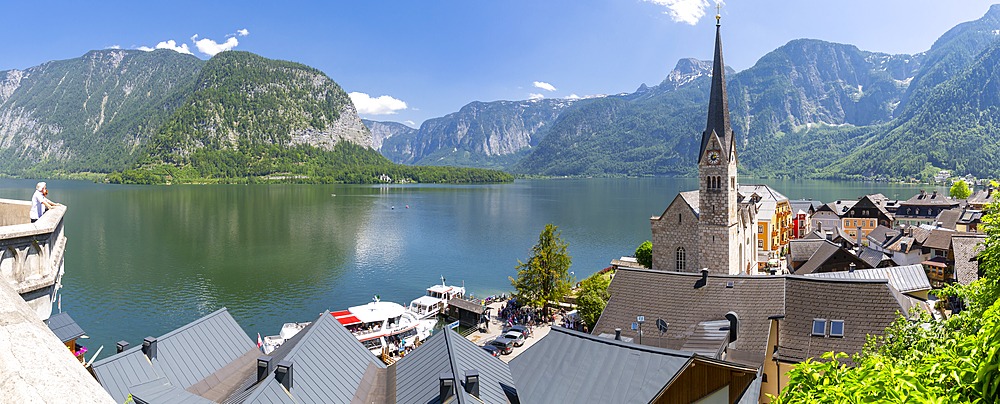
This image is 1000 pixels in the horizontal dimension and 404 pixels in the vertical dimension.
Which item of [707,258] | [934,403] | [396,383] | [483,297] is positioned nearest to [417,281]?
[483,297]

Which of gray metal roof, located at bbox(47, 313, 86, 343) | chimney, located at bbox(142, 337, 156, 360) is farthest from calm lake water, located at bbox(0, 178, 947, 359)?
chimney, located at bbox(142, 337, 156, 360)

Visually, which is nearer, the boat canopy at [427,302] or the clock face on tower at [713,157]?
the clock face on tower at [713,157]

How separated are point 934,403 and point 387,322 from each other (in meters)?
30.0

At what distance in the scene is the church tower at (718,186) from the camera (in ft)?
97.0

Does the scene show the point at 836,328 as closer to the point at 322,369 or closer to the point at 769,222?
the point at 322,369

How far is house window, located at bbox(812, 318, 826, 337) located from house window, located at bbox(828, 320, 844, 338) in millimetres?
81

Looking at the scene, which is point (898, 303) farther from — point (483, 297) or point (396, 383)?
point (483, 297)

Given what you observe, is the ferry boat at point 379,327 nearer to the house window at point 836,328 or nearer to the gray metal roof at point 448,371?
the gray metal roof at point 448,371

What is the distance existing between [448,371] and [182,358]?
24.0ft

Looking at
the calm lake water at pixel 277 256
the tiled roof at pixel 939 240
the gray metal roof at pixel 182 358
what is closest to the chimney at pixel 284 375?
the gray metal roof at pixel 182 358

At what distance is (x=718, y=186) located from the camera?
98.1 ft

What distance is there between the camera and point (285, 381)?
9.37m

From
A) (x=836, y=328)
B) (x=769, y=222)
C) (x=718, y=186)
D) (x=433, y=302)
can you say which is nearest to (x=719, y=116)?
(x=718, y=186)

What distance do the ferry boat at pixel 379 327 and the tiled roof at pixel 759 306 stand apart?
53.5 feet
